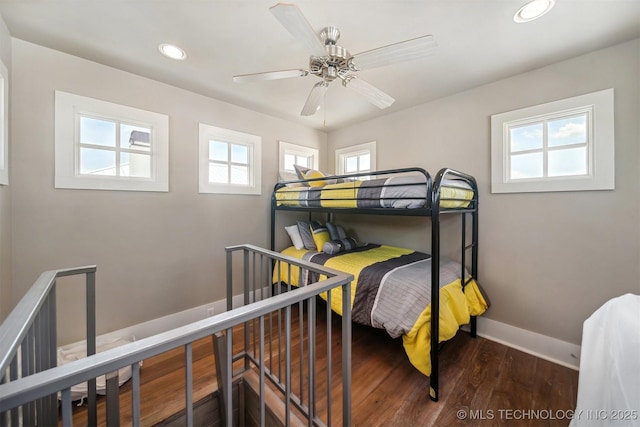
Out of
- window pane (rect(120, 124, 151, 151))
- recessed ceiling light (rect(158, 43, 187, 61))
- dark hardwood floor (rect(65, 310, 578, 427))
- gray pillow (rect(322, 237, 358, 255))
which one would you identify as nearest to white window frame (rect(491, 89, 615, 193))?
dark hardwood floor (rect(65, 310, 578, 427))

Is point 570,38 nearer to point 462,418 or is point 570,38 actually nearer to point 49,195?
point 462,418

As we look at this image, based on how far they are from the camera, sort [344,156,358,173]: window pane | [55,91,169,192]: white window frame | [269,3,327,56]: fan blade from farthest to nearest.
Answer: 1. [344,156,358,173]: window pane
2. [55,91,169,192]: white window frame
3. [269,3,327,56]: fan blade

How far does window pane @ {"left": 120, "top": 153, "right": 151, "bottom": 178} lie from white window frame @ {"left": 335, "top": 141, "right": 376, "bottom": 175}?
2.35 meters

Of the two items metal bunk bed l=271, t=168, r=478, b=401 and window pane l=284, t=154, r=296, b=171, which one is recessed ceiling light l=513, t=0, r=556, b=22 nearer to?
metal bunk bed l=271, t=168, r=478, b=401

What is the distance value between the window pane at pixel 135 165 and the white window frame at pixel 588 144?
3.22 m

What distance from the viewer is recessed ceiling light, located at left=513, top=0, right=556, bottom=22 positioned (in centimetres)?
135

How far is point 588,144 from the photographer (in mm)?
1825

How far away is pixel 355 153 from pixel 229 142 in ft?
5.54

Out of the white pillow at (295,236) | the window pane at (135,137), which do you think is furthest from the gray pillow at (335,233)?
the window pane at (135,137)

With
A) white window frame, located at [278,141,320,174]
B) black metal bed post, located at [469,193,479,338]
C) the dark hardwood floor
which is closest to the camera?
the dark hardwood floor

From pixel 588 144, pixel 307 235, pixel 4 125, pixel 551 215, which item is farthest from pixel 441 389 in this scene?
pixel 4 125

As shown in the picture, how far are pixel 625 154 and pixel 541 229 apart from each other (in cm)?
70

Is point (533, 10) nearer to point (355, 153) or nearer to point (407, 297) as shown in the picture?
point (407, 297)

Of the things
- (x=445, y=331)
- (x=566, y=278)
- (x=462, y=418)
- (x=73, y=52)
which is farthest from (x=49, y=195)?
(x=566, y=278)
